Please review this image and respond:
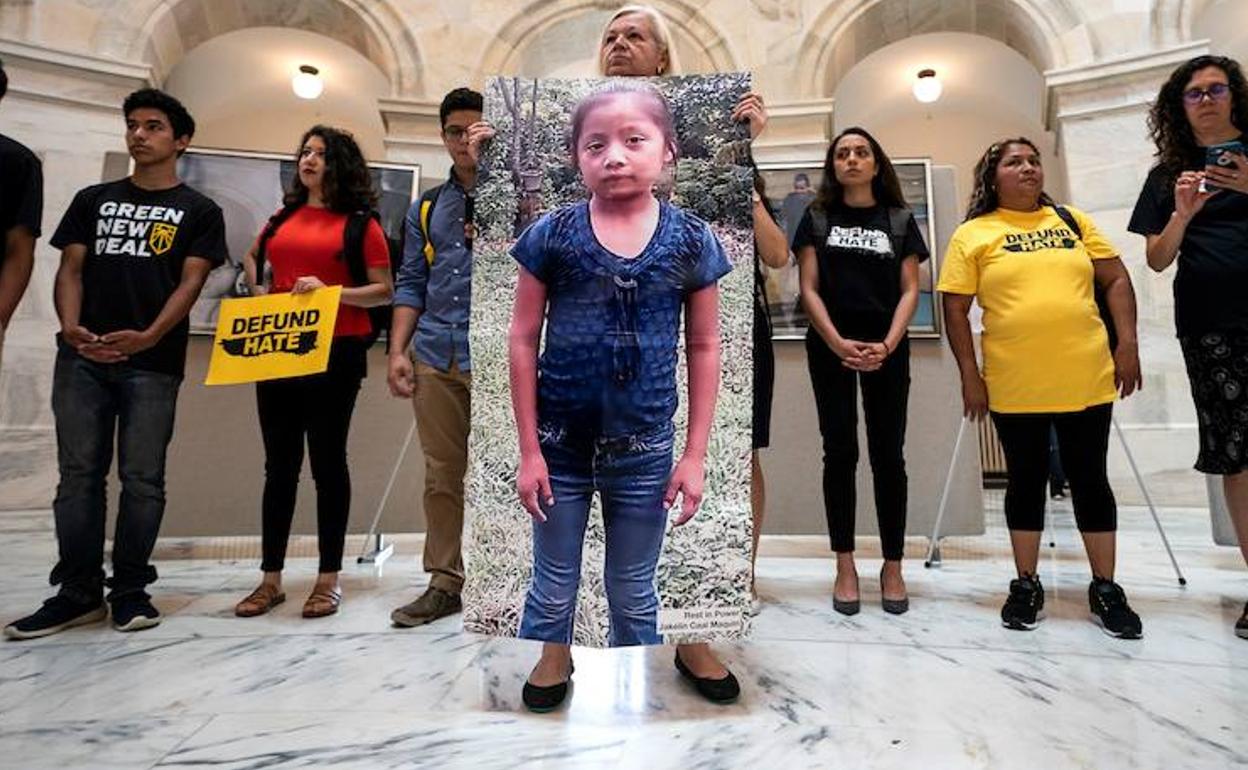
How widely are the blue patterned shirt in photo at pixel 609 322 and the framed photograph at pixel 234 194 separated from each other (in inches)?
111

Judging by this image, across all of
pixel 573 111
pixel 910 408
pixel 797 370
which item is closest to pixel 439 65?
pixel 797 370

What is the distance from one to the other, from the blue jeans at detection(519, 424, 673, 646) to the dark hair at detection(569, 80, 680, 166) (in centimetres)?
77

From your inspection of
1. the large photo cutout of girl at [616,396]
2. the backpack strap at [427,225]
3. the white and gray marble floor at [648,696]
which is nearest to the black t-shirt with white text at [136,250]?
the backpack strap at [427,225]

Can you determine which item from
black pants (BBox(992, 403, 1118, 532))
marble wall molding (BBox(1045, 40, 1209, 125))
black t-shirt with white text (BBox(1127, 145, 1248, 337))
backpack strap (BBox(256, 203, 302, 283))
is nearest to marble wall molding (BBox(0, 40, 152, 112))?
backpack strap (BBox(256, 203, 302, 283))

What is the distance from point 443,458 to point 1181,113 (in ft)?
10.2

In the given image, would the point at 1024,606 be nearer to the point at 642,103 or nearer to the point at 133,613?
the point at 642,103

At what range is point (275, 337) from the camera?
2875 millimetres

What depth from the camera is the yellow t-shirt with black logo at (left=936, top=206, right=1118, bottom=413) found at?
8.79 ft

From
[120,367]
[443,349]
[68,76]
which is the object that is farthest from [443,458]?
[68,76]

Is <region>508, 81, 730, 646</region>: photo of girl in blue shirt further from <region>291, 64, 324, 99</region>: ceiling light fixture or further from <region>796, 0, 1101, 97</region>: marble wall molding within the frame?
<region>291, 64, 324, 99</region>: ceiling light fixture

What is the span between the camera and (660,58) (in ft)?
7.91

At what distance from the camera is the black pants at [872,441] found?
113 inches

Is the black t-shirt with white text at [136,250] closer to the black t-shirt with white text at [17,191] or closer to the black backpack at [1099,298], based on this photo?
the black t-shirt with white text at [17,191]

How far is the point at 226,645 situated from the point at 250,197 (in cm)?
301
